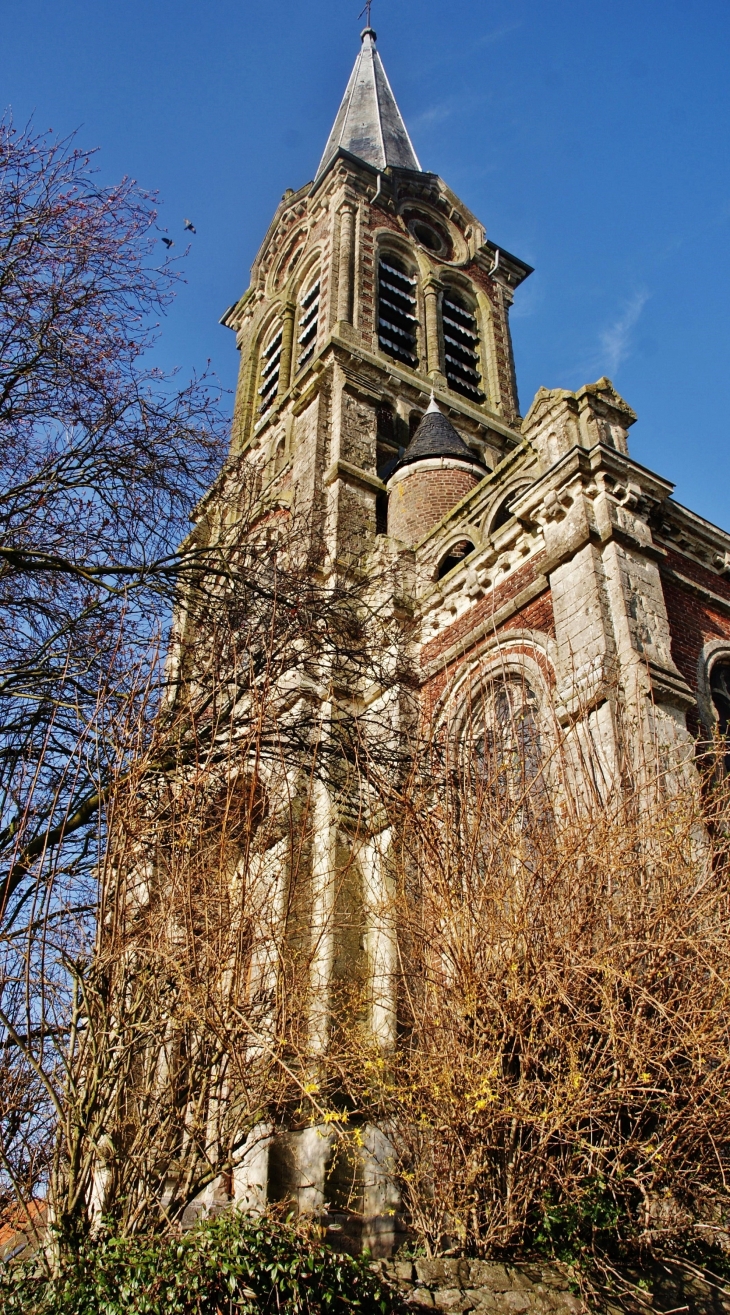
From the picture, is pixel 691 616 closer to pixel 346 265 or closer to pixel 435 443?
pixel 435 443

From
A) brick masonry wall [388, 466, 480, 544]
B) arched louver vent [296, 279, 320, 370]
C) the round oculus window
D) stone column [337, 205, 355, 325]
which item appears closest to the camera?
brick masonry wall [388, 466, 480, 544]

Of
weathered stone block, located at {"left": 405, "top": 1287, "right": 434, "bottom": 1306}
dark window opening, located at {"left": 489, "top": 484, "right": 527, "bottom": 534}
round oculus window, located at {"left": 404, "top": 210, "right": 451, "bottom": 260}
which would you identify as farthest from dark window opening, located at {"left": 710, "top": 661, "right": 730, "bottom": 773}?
round oculus window, located at {"left": 404, "top": 210, "right": 451, "bottom": 260}

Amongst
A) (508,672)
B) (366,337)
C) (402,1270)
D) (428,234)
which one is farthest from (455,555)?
(428,234)

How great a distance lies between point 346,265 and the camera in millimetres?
21531

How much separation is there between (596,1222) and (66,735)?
5.14 metres

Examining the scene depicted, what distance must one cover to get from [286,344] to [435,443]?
24.7ft

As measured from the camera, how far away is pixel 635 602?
9391mm

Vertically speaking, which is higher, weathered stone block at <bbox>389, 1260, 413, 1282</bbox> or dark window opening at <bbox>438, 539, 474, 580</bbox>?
dark window opening at <bbox>438, 539, 474, 580</bbox>

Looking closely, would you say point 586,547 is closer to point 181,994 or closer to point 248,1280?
point 181,994

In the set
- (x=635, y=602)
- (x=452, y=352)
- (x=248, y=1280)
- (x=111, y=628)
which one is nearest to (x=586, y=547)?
(x=635, y=602)

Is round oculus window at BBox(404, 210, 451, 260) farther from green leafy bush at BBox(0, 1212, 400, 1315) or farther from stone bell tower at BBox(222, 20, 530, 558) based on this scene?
green leafy bush at BBox(0, 1212, 400, 1315)

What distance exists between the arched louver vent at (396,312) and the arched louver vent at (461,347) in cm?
93

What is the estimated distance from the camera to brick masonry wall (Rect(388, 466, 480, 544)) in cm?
1527

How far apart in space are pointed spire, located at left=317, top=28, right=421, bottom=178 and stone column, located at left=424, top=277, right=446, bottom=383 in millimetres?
6203
